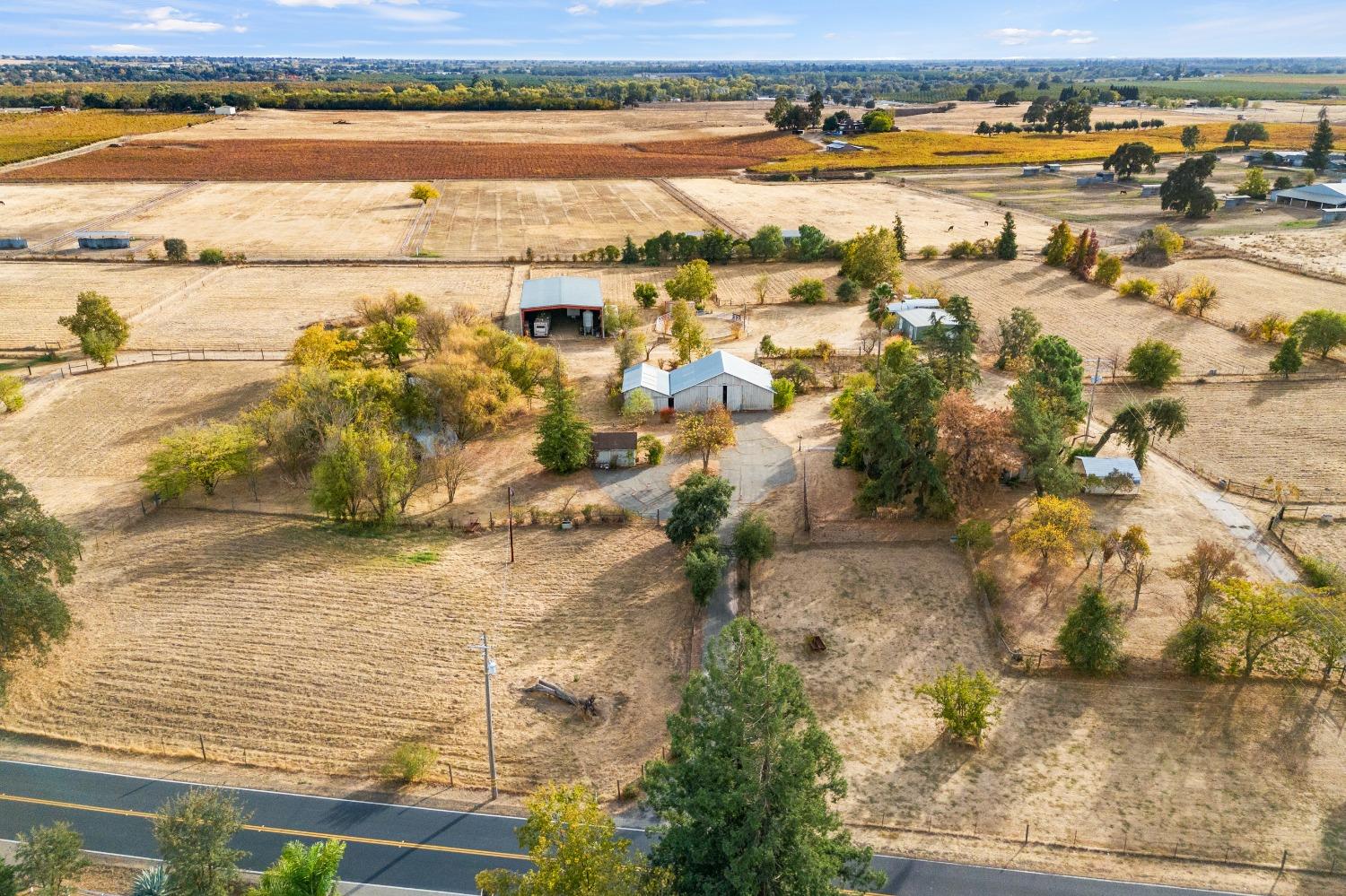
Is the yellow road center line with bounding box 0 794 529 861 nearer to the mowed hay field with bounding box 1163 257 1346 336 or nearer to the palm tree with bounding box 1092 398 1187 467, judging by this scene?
the palm tree with bounding box 1092 398 1187 467

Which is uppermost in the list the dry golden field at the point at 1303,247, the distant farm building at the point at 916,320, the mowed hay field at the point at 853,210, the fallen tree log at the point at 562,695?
the mowed hay field at the point at 853,210

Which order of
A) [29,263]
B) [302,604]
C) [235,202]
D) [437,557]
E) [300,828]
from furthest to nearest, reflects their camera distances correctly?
1. [235,202]
2. [29,263]
3. [437,557]
4. [302,604]
5. [300,828]

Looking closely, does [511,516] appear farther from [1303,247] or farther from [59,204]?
[59,204]

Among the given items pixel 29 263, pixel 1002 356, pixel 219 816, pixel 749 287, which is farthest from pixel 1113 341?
pixel 29 263

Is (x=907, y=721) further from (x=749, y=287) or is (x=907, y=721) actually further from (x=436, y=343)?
(x=749, y=287)

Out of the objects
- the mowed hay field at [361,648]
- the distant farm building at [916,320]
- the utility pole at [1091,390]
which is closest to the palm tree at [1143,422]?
the utility pole at [1091,390]

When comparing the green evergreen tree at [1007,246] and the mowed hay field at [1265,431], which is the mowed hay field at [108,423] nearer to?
the mowed hay field at [1265,431]
